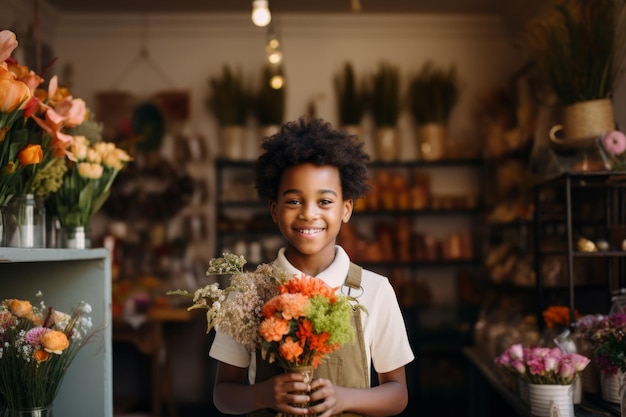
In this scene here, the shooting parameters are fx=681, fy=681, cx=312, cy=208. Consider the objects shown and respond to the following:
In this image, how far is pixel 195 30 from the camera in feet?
20.4

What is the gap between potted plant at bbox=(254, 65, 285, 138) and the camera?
5.93 metres

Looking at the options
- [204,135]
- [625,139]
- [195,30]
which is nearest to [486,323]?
[625,139]

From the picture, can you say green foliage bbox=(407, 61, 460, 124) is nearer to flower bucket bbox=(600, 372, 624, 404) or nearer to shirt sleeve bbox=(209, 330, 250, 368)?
flower bucket bbox=(600, 372, 624, 404)

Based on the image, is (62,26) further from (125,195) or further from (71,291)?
(71,291)

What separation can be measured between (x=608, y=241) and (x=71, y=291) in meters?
2.46

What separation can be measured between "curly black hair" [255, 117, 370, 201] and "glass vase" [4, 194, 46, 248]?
1.98ft

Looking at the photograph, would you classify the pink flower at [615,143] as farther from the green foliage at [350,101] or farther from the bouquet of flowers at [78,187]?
the green foliage at [350,101]

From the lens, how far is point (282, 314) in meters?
1.41

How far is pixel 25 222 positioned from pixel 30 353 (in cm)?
A: 37

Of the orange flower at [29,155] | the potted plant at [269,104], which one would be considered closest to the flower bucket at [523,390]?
the orange flower at [29,155]

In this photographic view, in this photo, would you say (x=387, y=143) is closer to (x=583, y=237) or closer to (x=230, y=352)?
(x=583, y=237)

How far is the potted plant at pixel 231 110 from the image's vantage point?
595 cm

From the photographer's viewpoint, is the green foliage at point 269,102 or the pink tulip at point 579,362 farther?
the green foliage at point 269,102

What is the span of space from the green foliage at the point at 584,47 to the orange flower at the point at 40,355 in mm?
2874
